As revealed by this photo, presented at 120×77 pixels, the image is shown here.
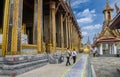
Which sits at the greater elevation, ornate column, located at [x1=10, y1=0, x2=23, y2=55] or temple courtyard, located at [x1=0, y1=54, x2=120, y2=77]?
ornate column, located at [x1=10, y1=0, x2=23, y2=55]

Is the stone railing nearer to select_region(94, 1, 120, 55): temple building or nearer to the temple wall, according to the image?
the temple wall

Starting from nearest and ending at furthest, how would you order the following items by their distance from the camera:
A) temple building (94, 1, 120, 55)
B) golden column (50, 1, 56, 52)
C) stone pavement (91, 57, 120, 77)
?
1. stone pavement (91, 57, 120, 77)
2. golden column (50, 1, 56, 52)
3. temple building (94, 1, 120, 55)

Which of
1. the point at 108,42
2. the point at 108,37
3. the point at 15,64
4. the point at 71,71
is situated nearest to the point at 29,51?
the point at 15,64

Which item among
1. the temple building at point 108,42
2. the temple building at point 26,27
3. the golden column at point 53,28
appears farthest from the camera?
the temple building at point 108,42

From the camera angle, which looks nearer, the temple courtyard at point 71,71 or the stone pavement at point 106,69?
the temple courtyard at point 71,71

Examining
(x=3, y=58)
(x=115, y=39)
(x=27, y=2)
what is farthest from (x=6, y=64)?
(x=115, y=39)

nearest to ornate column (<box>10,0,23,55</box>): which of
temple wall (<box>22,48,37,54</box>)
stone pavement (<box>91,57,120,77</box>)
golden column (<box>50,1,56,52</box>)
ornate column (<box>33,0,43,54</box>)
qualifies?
temple wall (<box>22,48,37,54</box>)

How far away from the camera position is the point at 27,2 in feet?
58.8

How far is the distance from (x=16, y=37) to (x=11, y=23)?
0.85 meters

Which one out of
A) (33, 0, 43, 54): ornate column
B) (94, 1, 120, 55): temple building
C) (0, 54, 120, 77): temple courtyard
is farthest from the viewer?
(94, 1, 120, 55): temple building

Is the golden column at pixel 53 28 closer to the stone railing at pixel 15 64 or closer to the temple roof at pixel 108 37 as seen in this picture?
the stone railing at pixel 15 64

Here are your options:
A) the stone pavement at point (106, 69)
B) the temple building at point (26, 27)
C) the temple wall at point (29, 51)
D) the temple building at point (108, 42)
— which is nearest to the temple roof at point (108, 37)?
the temple building at point (108, 42)

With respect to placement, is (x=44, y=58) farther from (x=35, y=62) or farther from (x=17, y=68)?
(x=17, y=68)

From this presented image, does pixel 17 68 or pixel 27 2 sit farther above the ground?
pixel 27 2
